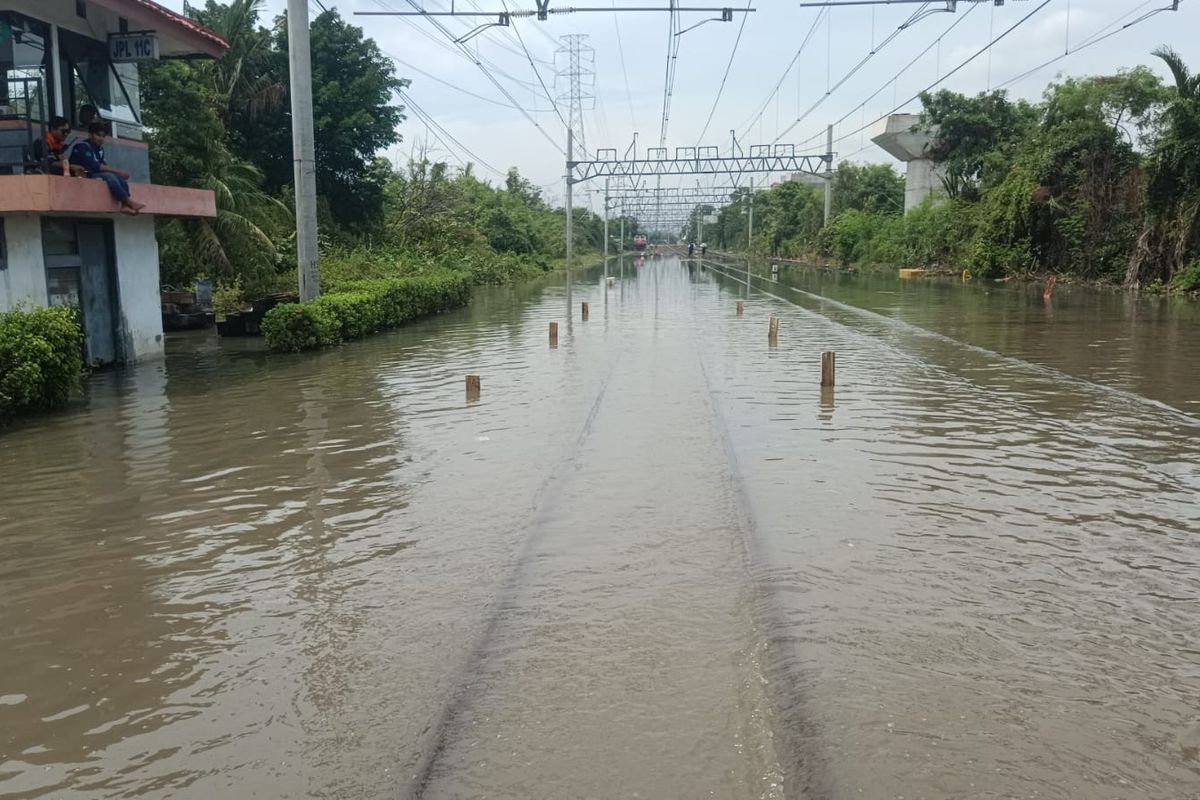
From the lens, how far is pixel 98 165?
14758 millimetres

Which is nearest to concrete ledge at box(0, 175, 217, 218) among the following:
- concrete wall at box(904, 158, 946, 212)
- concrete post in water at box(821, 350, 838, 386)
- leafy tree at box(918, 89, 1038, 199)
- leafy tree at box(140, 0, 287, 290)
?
concrete post in water at box(821, 350, 838, 386)

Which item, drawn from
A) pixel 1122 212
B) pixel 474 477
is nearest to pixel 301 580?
pixel 474 477

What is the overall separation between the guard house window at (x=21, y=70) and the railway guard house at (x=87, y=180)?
1 cm

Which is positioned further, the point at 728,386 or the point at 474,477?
the point at 728,386

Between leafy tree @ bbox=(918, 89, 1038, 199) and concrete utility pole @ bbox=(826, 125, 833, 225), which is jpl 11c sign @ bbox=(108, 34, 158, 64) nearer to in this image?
leafy tree @ bbox=(918, 89, 1038, 199)

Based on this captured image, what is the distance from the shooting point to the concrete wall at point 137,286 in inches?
660

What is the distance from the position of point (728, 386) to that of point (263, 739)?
10786 millimetres

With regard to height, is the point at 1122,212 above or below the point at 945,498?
above

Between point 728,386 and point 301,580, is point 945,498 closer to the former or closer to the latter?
point 301,580

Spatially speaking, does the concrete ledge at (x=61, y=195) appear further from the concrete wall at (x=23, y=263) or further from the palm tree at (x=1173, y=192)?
the palm tree at (x=1173, y=192)

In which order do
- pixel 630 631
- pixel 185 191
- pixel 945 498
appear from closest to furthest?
pixel 630 631 < pixel 945 498 < pixel 185 191

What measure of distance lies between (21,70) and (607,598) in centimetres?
1361

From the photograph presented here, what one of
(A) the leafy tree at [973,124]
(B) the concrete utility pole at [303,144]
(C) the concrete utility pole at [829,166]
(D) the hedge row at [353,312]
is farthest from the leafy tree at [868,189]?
(B) the concrete utility pole at [303,144]

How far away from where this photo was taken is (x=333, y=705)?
4684 millimetres
